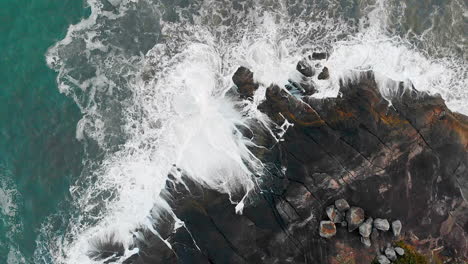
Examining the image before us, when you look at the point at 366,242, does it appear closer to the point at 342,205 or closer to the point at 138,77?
the point at 342,205

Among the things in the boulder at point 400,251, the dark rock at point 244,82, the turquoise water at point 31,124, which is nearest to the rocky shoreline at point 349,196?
the boulder at point 400,251

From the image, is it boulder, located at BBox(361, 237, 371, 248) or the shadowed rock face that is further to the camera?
the shadowed rock face

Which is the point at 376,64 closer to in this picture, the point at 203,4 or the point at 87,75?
the point at 203,4

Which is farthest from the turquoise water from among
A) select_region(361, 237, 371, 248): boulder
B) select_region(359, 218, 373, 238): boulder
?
select_region(361, 237, 371, 248): boulder

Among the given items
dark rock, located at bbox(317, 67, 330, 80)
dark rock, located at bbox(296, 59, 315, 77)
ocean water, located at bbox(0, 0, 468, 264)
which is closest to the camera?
dark rock, located at bbox(317, 67, 330, 80)

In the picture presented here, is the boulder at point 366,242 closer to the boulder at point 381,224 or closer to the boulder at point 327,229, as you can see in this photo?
the boulder at point 381,224

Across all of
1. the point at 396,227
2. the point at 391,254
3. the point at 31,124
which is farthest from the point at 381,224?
the point at 31,124

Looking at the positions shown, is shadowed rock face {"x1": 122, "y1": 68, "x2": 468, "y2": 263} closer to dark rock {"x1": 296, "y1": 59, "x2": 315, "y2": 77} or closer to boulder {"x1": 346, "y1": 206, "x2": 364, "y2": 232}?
boulder {"x1": 346, "y1": 206, "x2": 364, "y2": 232}

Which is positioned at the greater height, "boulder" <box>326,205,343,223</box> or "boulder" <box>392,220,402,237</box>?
"boulder" <box>326,205,343,223</box>
